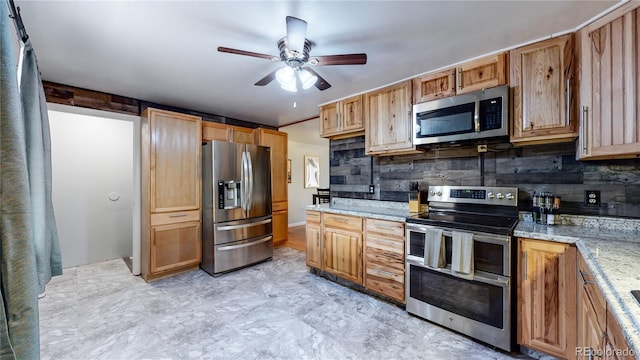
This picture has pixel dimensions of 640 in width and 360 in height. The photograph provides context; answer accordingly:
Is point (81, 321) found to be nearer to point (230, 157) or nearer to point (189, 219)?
point (189, 219)

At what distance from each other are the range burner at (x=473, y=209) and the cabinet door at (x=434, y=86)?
927mm

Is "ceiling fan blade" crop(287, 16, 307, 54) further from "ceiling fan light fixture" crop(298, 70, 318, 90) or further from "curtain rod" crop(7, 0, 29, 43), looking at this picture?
"curtain rod" crop(7, 0, 29, 43)

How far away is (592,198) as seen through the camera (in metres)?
1.98

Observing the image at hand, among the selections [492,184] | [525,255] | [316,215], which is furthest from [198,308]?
[492,184]

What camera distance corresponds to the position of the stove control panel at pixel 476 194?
228 centimetres

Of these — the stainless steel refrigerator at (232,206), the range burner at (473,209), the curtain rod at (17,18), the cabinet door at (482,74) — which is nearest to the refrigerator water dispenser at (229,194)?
the stainless steel refrigerator at (232,206)

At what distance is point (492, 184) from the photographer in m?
2.42

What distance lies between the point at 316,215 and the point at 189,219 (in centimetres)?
175

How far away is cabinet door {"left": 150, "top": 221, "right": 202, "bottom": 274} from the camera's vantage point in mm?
3207

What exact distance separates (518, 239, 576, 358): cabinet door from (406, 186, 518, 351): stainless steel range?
75mm

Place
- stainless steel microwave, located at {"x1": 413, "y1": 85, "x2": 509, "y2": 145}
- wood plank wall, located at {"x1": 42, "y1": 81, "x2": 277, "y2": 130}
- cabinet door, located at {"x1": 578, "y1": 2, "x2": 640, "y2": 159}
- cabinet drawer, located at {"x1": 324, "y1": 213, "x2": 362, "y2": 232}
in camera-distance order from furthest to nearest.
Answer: wood plank wall, located at {"x1": 42, "y1": 81, "x2": 277, "y2": 130} < cabinet drawer, located at {"x1": 324, "y1": 213, "x2": 362, "y2": 232} < stainless steel microwave, located at {"x1": 413, "y1": 85, "x2": 509, "y2": 145} < cabinet door, located at {"x1": 578, "y1": 2, "x2": 640, "y2": 159}

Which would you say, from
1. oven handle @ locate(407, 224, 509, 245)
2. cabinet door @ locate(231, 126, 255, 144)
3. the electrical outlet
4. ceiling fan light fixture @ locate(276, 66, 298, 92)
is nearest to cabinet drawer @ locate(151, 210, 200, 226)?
cabinet door @ locate(231, 126, 255, 144)

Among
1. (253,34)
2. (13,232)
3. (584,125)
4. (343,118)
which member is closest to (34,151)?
(13,232)

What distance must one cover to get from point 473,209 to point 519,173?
0.49 meters
